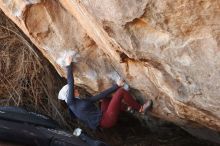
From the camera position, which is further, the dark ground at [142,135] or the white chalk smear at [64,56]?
the dark ground at [142,135]

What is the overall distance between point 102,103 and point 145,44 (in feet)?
5.10

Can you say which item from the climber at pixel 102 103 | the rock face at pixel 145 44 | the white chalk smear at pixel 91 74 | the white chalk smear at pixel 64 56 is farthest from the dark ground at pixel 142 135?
the white chalk smear at pixel 64 56

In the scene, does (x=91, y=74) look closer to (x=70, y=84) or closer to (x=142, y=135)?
(x=70, y=84)

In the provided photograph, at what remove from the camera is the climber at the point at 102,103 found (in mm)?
4438

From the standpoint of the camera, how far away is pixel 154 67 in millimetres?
3609

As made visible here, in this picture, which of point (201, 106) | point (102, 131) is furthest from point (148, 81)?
point (102, 131)

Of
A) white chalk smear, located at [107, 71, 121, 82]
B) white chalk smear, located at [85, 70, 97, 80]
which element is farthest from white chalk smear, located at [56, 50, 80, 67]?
white chalk smear, located at [107, 71, 121, 82]

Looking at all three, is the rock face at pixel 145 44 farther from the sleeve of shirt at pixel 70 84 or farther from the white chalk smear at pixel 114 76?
the sleeve of shirt at pixel 70 84

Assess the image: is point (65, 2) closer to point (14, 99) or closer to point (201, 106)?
point (201, 106)

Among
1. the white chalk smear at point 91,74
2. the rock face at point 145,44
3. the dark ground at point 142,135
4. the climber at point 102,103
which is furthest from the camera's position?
the dark ground at point 142,135

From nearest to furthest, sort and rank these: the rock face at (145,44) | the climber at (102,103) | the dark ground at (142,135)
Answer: the rock face at (145,44) → the climber at (102,103) → the dark ground at (142,135)

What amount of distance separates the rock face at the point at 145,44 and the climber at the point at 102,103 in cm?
11

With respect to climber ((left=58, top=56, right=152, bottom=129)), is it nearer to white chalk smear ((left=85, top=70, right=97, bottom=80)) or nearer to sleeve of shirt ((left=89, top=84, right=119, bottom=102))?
sleeve of shirt ((left=89, top=84, right=119, bottom=102))

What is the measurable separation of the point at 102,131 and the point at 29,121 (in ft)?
5.43
